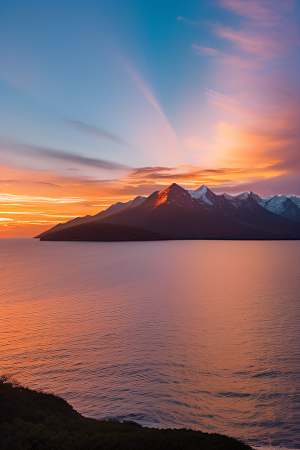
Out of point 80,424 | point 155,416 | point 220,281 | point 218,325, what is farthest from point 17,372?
point 220,281

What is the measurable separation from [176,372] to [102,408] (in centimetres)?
608

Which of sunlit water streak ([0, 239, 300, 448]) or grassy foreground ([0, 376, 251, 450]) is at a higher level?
grassy foreground ([0, 376, 251, 450])

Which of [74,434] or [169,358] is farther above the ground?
[74,434]

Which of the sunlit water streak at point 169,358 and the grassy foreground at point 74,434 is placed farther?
the sunlit water streak at point 169,358

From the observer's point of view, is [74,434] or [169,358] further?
[169,358]

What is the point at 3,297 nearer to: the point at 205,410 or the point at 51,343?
the point at 51,343

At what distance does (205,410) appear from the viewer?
47.8ft

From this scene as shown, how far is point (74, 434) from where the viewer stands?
36.4 ft

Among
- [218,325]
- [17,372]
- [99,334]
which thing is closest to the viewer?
[17,372]

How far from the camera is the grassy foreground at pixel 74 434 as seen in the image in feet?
33.4

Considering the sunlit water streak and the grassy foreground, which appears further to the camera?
the sunlit water streak

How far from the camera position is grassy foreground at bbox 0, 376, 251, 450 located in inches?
401

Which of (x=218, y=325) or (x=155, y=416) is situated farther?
(x=218, y=325)

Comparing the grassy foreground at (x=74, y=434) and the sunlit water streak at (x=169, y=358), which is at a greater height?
the grassy foreground at (x=74, y=434)
